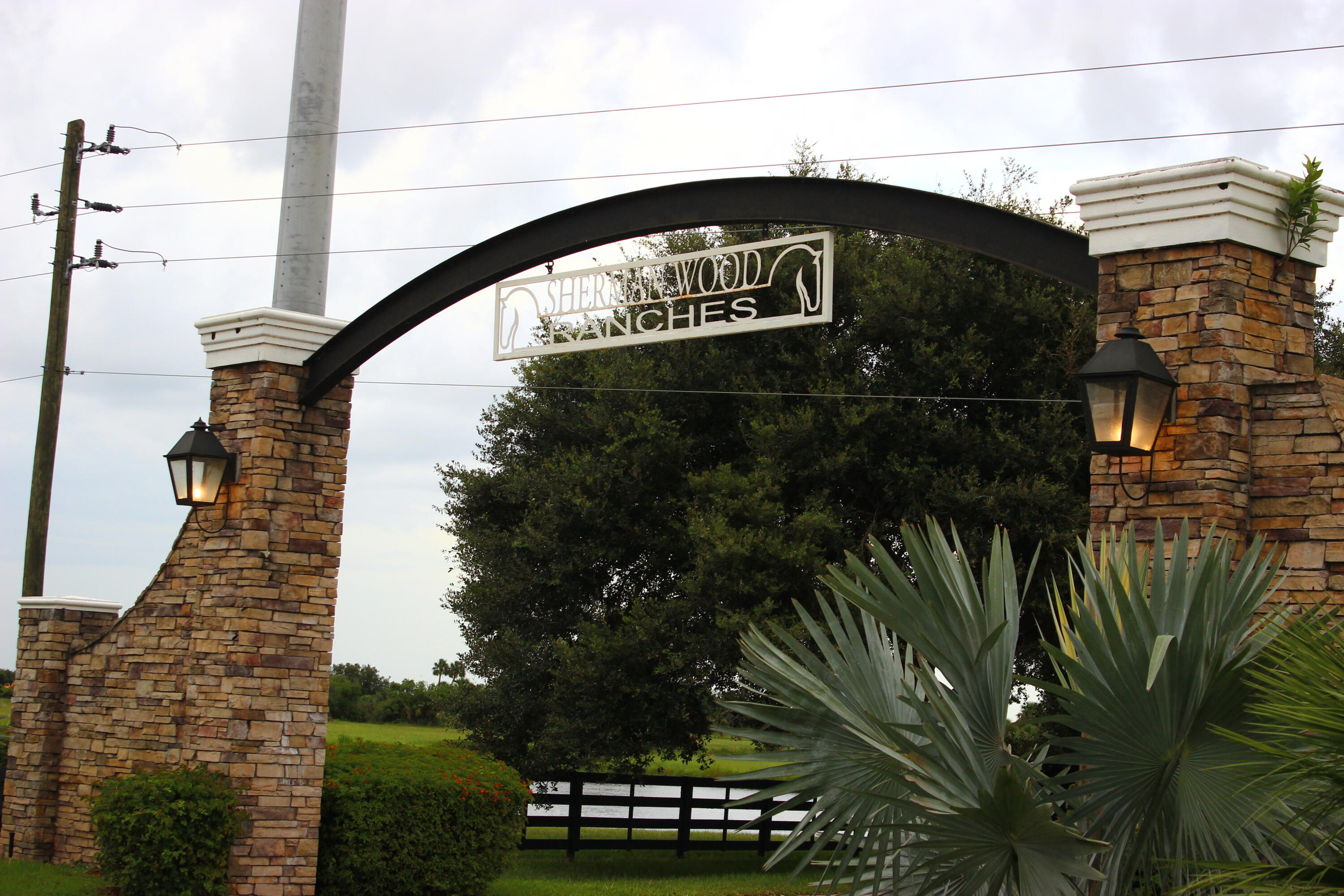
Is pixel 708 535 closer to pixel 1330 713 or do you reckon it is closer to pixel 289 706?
pixel 289 706

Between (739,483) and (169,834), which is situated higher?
(739,483)

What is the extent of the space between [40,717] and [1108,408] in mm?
8867

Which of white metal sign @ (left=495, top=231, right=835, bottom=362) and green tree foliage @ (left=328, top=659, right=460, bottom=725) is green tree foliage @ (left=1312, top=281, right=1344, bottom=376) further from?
green tree foliage @ (left=328, top=659, right=460, bottom=725)

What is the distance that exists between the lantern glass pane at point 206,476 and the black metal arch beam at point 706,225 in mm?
777

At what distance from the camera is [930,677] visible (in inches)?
153

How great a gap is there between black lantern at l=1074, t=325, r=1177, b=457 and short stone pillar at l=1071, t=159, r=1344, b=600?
0.17 metres

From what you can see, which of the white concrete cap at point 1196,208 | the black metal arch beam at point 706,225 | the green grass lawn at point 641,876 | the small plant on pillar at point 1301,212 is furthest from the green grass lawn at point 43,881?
the small plant on pillar at point 1301,212

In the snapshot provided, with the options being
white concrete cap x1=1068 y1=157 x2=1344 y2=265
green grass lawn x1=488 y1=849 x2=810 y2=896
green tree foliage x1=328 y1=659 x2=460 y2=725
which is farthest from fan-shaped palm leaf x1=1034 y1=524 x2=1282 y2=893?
green tree foliage x1=328 y1=659 x2=460 y2=725

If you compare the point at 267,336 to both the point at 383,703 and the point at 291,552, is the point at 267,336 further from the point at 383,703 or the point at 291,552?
the point at 383,703

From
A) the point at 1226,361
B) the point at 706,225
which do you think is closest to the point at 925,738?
the point at 1226,361

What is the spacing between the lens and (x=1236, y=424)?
5102 mm

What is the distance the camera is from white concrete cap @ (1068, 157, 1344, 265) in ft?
16.8

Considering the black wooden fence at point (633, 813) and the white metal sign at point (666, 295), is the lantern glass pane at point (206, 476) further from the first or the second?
the black wooden fence at point (633, 813)

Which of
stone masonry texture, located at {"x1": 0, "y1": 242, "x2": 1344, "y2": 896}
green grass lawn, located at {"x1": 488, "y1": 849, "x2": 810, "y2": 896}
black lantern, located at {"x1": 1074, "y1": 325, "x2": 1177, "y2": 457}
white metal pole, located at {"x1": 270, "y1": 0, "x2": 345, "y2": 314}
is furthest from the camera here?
green grass lawn, located at {"x1": 488, "y1": 849, "x2": 810, "y2": 896}
